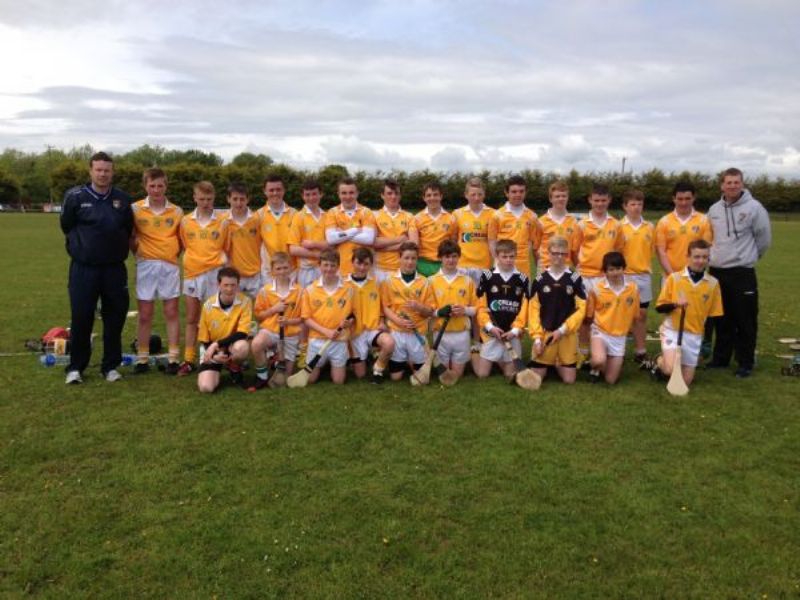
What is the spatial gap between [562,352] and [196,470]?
3726mm

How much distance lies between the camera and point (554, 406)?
548 centimetres

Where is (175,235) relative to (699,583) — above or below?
above

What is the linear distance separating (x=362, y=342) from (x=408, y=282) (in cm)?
79

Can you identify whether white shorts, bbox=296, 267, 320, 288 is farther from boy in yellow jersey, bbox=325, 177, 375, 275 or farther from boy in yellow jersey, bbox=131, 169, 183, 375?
boy in yellow jersey, bbox=131, 169, 183, 375

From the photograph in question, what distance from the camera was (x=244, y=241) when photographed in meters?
6.77

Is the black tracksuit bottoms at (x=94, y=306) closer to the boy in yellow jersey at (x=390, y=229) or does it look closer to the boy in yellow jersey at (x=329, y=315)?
the boy in yellow jersey at (x=329, y=315)

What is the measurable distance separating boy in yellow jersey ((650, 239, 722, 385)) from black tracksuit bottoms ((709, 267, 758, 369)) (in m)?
0.39

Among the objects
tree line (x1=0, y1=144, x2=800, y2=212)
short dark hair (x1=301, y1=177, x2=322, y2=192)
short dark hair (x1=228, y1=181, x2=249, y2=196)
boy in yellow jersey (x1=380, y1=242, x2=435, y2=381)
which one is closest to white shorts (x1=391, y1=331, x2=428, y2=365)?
boy in yellow jersey (x1=380, y1=242, x2=435, y2=381)

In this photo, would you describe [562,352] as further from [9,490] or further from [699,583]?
[9,490]

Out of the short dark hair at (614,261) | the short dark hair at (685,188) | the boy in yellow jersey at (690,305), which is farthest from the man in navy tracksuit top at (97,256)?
the short dark hair at (685,188)

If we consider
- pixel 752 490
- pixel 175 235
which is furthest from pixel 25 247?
pixel 752 490

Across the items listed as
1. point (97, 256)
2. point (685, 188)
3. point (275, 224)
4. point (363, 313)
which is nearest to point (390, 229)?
point (363, 313)

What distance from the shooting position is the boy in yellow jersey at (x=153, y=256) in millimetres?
Result: 6426

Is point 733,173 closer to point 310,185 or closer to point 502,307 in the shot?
point 502,307
